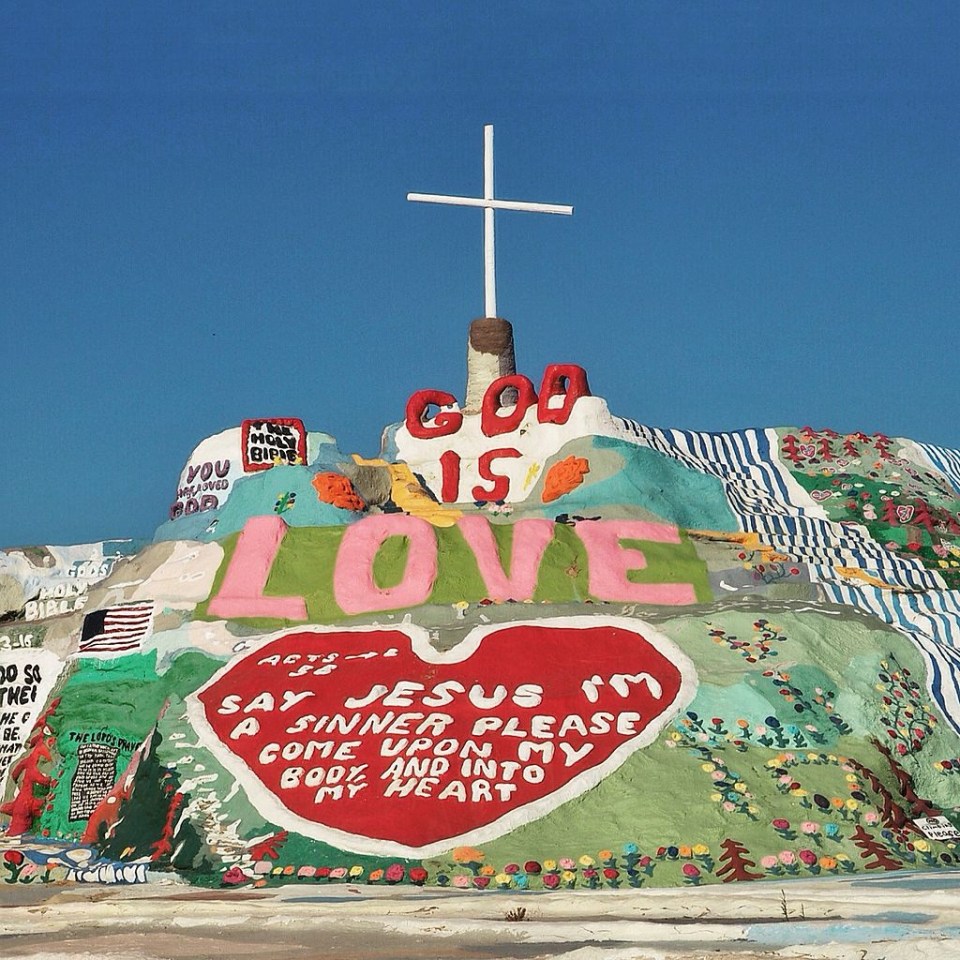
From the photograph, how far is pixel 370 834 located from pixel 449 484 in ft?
42.3

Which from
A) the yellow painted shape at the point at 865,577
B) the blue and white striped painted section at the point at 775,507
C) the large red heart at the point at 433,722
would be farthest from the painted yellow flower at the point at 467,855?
the yellow painted shape at the point at 865,577

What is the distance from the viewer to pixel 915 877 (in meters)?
12.8

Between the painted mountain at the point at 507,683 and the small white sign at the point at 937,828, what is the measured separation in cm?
6

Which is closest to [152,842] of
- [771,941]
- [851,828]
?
[851,828]

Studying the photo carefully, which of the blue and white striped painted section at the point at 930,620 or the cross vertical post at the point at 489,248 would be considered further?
the cross vertical post at the point at 489,248

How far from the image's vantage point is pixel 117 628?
20.3 m

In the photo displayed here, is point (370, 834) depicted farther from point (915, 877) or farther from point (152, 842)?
point (915, 877)

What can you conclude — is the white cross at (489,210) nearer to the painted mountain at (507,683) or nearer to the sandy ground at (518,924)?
the painted mountain at (507,683)

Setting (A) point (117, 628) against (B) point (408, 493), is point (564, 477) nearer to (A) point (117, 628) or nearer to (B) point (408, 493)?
(B) point (408, 493)

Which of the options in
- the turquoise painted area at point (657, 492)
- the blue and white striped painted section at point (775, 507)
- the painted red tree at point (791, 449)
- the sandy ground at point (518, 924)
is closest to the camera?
the sandy ground at point (518, 924)

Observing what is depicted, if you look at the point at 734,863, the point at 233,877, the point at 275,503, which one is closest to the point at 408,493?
the point at 275,503

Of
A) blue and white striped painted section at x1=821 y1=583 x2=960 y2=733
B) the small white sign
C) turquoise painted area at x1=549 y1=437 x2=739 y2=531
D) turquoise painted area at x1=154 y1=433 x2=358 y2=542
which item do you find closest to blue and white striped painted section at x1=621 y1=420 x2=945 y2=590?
turquoise painted area at x1=549 y1=437 x2=739 y2=531

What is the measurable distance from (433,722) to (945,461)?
16668mm

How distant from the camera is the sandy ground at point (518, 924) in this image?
9359mm
